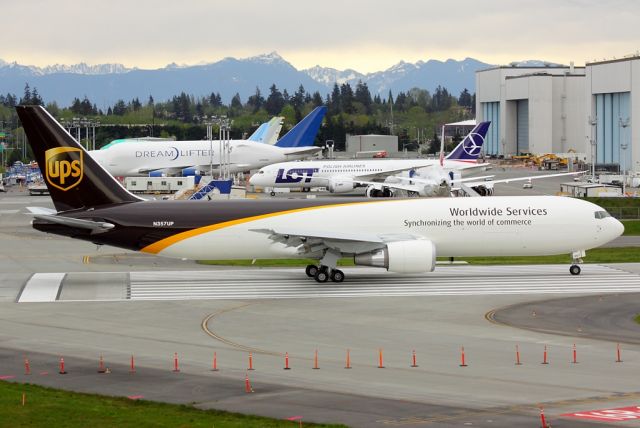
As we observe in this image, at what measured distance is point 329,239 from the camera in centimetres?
4838

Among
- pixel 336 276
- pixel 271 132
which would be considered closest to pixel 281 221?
pixel 336 276

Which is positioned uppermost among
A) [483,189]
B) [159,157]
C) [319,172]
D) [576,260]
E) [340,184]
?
[159,157]

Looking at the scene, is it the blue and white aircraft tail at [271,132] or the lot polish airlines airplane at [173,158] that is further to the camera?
the blue and white aircraft tail at [271,132]

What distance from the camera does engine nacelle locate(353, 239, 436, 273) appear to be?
47938mm

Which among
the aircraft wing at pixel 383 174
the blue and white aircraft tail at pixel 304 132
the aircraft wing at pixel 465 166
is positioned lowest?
the aircraft wing at pixel 383 174

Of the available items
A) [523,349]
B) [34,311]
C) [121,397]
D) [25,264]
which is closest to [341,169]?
[25,264]

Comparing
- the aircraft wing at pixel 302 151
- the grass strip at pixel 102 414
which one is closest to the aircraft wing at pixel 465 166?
the aircraft wing at pixel 302 151

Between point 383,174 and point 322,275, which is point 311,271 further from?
point 383,174

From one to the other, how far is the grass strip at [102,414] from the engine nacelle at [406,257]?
2320cm

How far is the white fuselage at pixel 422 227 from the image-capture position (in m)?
50.2

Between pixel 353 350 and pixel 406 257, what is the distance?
14836mm

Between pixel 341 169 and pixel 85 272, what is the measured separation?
64.1 meters

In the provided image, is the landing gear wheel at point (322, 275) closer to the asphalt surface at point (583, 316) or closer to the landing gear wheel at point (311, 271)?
the landing gear wheel at point (311, 271)

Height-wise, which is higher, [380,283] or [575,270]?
[575,270]
